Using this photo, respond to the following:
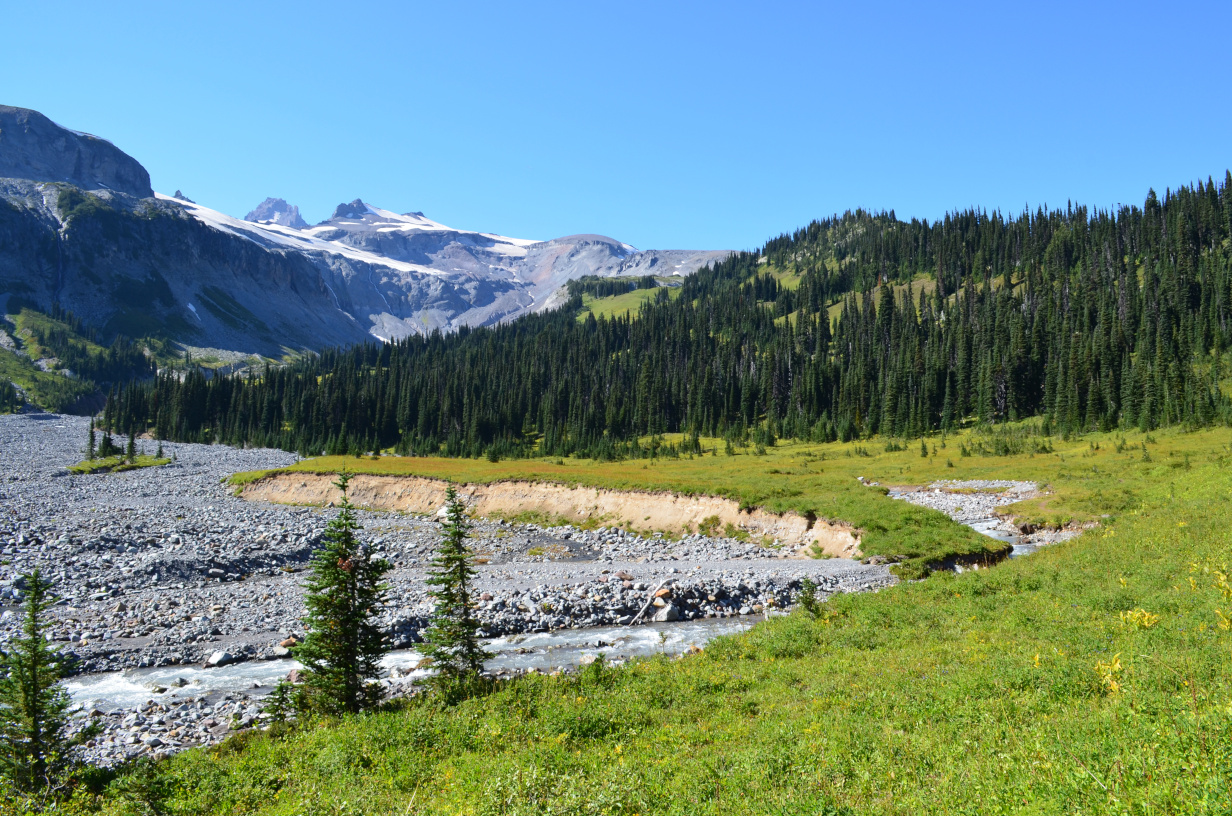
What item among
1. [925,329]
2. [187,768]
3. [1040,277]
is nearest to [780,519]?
[187,768]

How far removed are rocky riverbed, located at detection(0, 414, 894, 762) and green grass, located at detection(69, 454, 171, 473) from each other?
3147 centimetres

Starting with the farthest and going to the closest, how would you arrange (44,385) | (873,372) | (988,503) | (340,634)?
(44,385), (873,372), (988,503), (340,634)

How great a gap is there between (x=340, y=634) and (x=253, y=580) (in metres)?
24.3

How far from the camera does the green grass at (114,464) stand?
8831cm

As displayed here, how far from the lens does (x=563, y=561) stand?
4212cm

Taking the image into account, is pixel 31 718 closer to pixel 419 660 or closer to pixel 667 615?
pixel 419 660

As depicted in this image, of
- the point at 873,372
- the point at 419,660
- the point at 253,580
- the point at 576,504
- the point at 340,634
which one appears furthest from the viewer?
the point at 873,372

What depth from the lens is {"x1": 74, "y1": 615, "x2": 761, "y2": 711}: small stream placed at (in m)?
20.7

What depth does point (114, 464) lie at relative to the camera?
91.9 metres

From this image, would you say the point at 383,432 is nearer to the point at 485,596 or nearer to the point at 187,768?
the point at 485,596

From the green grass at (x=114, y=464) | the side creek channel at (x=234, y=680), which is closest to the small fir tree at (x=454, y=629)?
the side creek channel at (x=234, y=680)

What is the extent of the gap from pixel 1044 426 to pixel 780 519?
69899mm

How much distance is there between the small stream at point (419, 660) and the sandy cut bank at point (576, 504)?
16.5 metres

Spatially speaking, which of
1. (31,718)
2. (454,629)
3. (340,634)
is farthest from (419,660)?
(31,718)
